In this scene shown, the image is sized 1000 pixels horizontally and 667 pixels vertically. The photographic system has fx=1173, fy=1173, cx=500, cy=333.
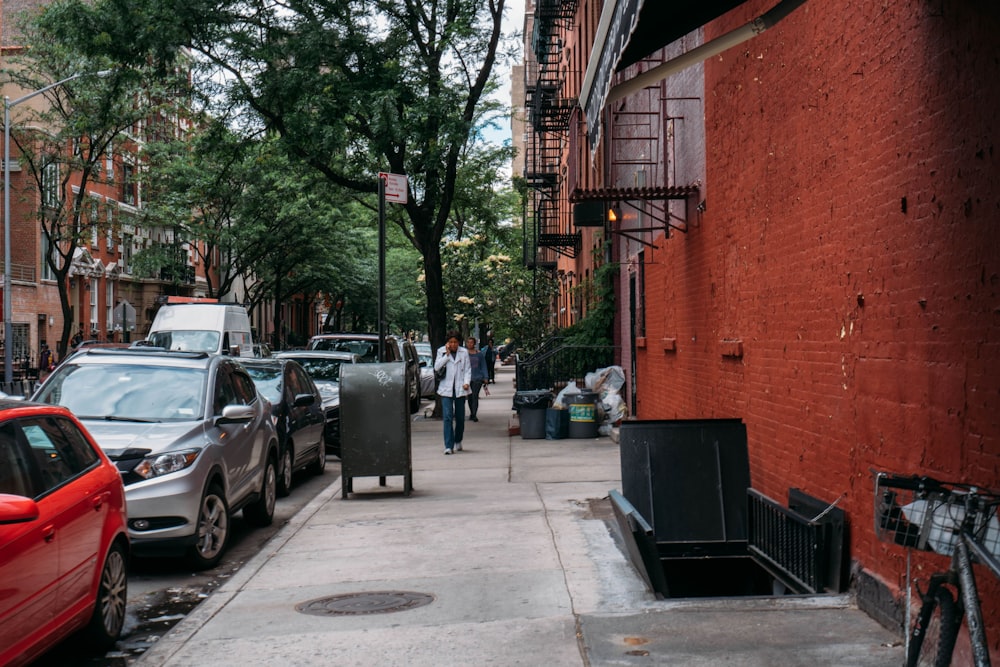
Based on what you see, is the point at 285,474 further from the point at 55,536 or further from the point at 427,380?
the point at 427,380

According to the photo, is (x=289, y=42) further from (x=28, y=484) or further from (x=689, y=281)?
(x=28, y=484)

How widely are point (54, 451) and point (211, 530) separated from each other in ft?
10.4

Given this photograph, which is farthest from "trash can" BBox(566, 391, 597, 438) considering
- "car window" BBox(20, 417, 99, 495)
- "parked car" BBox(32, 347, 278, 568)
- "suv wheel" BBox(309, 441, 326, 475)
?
"car window" BBox(20, 417, 99, 495)

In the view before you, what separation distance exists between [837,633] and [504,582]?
8.01 feet

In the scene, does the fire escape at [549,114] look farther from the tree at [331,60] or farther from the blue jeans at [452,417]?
the blue jeans at [452,417]

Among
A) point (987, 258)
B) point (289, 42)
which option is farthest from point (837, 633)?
point (289, 42)

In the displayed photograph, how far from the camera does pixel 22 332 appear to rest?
146 ft

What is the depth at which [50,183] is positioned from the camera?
138ft

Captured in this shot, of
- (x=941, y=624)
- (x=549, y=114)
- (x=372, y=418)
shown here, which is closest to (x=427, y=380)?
(x=549, y=114)

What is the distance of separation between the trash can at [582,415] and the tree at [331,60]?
20.1 feet

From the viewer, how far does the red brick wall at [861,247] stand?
521cm

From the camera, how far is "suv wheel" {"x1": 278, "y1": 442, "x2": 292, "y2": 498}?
527 inches

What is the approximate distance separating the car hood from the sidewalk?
1094mm

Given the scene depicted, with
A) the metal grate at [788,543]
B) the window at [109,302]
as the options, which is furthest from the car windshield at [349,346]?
the window at [109,302]
